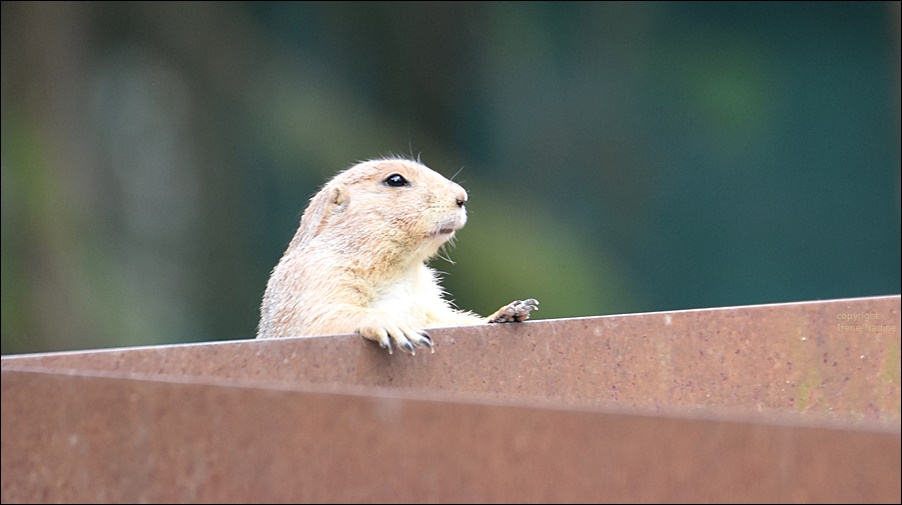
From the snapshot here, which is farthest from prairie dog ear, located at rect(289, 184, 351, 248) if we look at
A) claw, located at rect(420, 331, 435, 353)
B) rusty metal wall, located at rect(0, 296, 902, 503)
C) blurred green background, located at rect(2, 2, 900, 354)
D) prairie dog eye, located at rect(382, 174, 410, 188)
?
blurred green background, located at rect(2, 2, 900, 354)

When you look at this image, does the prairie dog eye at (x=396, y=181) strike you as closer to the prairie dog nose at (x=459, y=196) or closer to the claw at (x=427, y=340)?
the prairie dog nose at (x=459, y=196)

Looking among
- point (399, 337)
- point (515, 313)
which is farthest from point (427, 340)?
point (515, 313)

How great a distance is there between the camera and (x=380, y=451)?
44.8 inches

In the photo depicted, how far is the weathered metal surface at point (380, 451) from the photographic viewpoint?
1064mm

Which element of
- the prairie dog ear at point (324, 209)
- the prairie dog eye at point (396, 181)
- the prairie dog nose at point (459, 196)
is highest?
the prairie dog nose at point (459, 196)

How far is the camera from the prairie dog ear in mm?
3104

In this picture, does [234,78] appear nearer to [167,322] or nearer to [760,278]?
[167,322]

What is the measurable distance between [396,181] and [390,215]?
6.2 inches

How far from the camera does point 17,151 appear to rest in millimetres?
6875

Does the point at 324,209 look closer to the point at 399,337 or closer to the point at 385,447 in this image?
the point at 399,337

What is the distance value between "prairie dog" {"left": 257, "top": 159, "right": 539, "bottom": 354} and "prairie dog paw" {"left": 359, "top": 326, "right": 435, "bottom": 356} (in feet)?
1.90

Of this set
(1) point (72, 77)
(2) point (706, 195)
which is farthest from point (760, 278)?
(1) point (72, 77)

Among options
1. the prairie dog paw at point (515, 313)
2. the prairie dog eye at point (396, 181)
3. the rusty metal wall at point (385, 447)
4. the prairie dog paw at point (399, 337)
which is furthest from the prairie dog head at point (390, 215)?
the rusty metal wall at point (385, 447)

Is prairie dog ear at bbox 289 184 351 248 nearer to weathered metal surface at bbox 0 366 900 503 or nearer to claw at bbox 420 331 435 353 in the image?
claw at bbox 420 331 435 353
